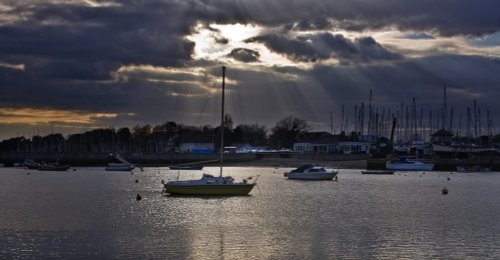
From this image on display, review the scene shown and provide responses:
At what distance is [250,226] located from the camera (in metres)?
43.3

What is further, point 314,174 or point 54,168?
point 54,168

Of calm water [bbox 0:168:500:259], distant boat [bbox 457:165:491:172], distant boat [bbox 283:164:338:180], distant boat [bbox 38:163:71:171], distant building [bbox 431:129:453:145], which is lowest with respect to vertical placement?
calm water [bbox 0:168:500:259]

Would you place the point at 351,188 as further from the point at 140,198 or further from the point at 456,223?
the point at 456,223

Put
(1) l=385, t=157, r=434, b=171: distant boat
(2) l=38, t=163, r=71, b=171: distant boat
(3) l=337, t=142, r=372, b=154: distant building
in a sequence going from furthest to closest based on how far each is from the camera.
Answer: (3) l=337, t=142, r=372, b=154: distant building → (2) l=38, t=163, r=71, b=171: distant boat → (1) l=385, t=157, r=434, b=171: distant boat

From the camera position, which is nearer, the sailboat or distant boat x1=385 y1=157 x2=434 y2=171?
the sailboat

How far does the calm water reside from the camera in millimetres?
33094

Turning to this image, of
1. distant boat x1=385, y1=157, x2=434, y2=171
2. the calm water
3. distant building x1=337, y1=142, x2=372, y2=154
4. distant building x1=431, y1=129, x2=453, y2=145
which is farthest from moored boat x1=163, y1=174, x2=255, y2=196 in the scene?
distant building x1=337, y1=142, x2=372, y2=154

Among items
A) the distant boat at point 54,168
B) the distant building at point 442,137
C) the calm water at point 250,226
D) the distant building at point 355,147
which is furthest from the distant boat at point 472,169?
the distant boat at point 54,168

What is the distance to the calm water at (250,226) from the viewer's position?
33.1 m

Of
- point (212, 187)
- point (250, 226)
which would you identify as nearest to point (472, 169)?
point (212, 187)

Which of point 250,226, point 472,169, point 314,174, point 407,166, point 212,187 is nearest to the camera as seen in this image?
point 250,226

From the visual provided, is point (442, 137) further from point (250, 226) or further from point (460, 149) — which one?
point (250, 226)

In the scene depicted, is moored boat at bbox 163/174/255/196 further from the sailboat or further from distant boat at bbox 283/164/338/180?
distant boat at bbox 283/164/338/180

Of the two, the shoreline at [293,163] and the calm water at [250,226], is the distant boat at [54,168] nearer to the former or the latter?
the shoreline at [293,163]
